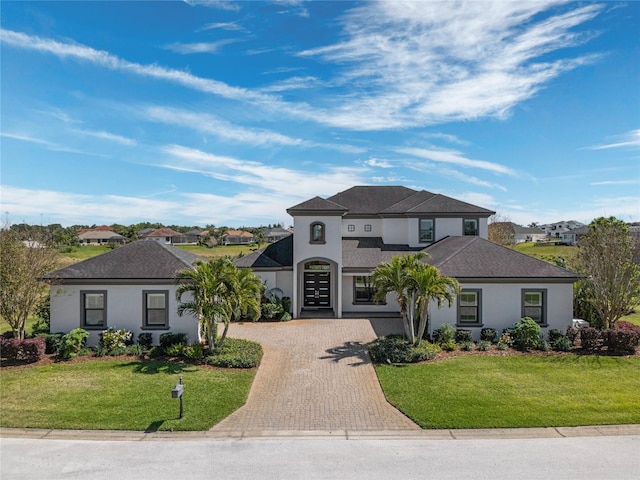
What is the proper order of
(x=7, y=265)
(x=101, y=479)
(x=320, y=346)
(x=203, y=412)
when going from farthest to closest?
(x=320, y=346), (x=7, y=265), (x=203, y=412), (x=101, y=479)

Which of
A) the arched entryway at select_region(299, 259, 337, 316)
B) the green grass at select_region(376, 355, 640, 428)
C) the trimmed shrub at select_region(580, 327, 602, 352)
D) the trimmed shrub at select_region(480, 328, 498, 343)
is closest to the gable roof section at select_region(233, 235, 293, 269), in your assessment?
the arched entryway at select_region(299, 259, 337, 316)

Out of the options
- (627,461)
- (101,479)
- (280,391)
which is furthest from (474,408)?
(101,479)

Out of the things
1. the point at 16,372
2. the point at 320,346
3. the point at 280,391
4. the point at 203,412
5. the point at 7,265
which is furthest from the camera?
the point at 320,346

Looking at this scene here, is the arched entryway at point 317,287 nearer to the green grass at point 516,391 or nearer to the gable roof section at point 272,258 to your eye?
the gable roof section at point 272,258

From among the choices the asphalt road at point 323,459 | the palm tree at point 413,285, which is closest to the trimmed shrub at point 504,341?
the palm tree at point 413,285

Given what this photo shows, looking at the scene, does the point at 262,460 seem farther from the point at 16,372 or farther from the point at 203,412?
the point at 16,372
